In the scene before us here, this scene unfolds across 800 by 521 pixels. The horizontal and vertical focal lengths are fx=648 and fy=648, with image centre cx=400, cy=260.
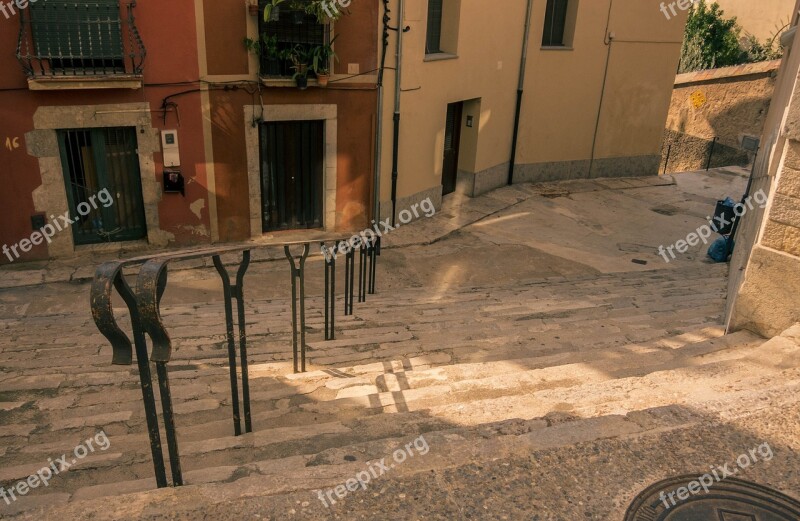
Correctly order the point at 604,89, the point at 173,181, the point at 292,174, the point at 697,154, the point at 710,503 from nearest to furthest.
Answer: the point at 710,503 → the point at 173,181 → the point at 292,174 → the point at 604,89 → the point at 697,154

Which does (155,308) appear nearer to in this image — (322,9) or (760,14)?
(322,9)

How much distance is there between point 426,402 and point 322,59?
738 cm

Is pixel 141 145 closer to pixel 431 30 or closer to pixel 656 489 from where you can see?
pixel 431 30

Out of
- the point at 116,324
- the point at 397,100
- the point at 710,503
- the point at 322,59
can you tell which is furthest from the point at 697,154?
the point at 116,324

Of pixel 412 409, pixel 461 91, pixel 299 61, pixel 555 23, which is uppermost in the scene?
pixel 555 23

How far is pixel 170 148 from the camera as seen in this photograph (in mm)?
10438

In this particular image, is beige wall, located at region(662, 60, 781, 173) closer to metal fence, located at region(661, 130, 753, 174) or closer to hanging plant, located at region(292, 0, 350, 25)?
metal fence, located at region(661, 130, 753, 174)

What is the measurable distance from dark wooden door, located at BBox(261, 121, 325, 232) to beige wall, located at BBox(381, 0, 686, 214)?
50.5 inches


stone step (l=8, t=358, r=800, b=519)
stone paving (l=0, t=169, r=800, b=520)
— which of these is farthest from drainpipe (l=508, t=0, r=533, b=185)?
stone step (l=8, t=358, r=800, b=519)

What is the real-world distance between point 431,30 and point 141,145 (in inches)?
239

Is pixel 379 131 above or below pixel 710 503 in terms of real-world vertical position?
above

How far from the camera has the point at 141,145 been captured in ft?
33.7

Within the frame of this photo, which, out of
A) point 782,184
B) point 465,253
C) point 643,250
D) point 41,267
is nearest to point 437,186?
point 465,253

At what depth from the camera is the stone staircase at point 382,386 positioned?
12.5ft
